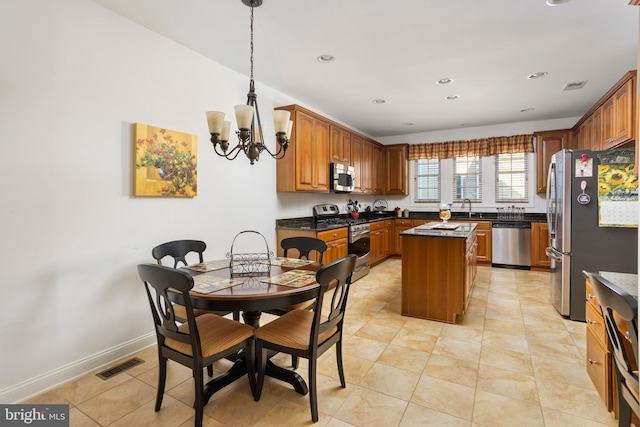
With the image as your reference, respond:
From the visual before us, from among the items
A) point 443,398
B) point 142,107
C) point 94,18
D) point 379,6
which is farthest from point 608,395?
point 94,18

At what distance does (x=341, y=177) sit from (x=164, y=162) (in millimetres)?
2772

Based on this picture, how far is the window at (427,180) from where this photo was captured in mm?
6652

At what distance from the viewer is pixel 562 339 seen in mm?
2762

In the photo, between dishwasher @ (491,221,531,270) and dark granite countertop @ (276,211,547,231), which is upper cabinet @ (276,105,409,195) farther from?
dishwasher @ (491,221,531,270)

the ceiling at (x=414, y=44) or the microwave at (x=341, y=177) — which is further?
the microwave at (x=341, y=177)

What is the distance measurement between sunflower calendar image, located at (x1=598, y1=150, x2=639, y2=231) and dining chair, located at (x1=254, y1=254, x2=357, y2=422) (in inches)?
103

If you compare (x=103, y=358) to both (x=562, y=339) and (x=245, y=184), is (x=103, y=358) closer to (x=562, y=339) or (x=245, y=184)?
(x=245, y=184)

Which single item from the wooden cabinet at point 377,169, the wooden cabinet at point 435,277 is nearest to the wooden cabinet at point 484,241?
the wooden cabinet at point 377,169

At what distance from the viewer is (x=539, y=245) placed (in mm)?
5281

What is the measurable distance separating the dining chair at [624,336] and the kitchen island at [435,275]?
1610mm

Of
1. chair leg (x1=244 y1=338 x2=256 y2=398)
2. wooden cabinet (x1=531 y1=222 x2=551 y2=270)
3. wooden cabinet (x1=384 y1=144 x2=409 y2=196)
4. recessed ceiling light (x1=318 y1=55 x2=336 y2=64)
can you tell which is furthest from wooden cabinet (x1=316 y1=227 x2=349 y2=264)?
wooden cabinet (x1=531 y1=222 x2=551 y2=270)

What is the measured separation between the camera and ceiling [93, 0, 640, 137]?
7.64 feet

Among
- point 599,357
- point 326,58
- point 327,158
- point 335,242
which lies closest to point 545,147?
point 327,158

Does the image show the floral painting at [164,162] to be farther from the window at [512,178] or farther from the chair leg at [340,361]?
the window at [512,178]
